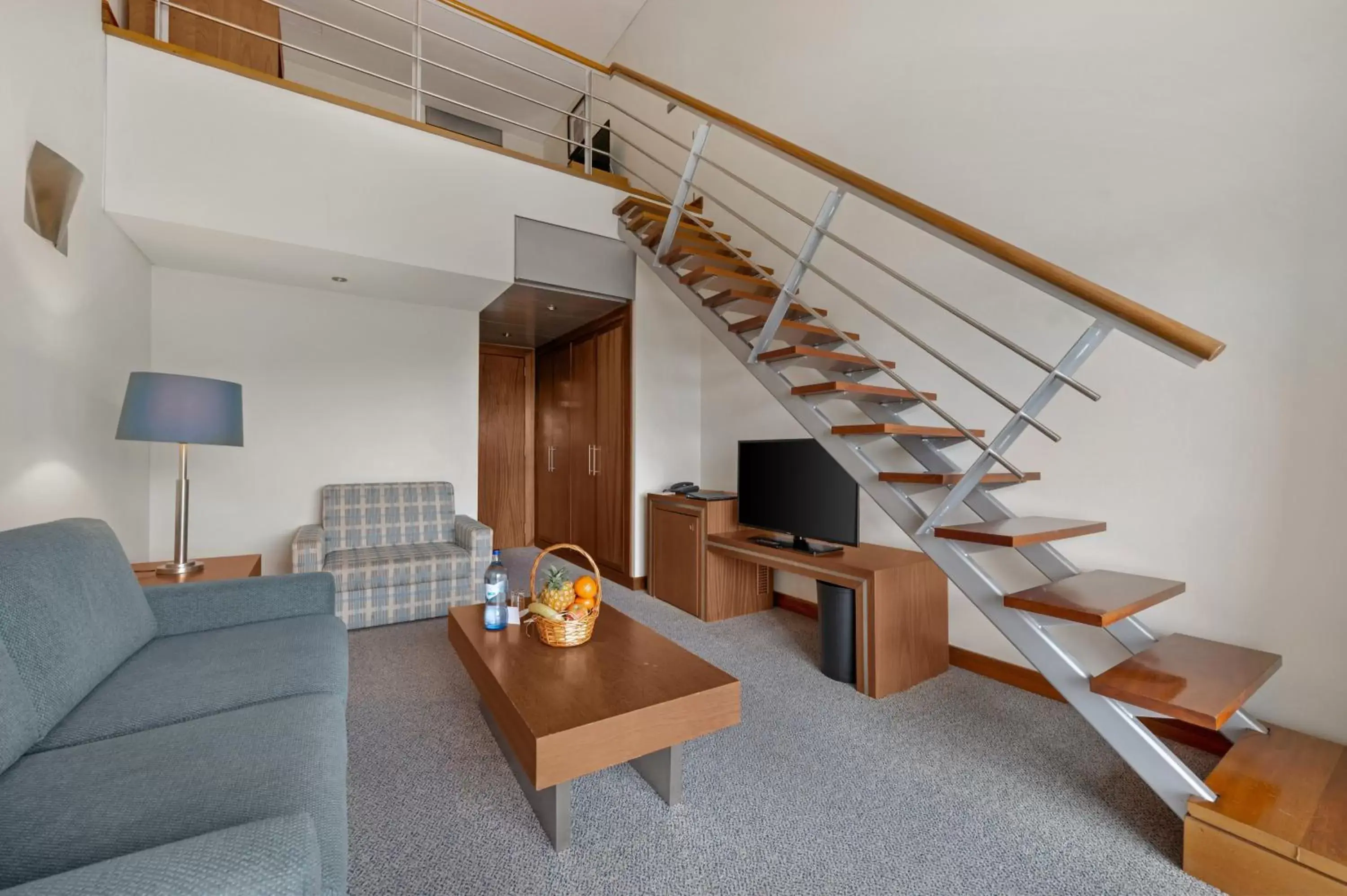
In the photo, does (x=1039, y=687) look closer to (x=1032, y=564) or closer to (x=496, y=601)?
Result: (x=1032, y=564)

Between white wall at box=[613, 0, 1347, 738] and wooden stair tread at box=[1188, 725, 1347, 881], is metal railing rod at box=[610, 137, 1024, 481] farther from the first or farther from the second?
wooden stair tread at box=[1188, 725, 1347, 881]

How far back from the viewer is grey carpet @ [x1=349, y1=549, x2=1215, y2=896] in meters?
1.42

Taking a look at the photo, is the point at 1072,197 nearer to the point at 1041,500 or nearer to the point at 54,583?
the point at 1041,500

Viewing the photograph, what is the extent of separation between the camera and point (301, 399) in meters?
3.84

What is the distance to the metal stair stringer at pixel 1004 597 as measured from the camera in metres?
1.49

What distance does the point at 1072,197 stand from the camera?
238cm

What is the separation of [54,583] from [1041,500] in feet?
10.7

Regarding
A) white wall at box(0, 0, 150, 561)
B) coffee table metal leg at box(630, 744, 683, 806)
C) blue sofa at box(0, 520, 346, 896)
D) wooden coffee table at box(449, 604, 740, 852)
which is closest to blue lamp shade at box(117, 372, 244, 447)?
white wall at box(0, 0, 150, 561)

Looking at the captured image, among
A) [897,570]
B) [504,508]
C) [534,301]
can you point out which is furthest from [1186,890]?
[504,508]

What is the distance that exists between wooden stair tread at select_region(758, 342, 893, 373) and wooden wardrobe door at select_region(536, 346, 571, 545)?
9.64ft

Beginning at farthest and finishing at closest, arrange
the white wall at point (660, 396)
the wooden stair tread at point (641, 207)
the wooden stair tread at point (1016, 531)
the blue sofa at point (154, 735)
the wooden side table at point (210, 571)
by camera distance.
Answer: the white wall at point (660, 396)
the wooden stair tread at point (641, 207)
the wooden side table at point (210, 571)
the wooden stair tread at point (1016, 531)
the blue sofa at point (154, 735)

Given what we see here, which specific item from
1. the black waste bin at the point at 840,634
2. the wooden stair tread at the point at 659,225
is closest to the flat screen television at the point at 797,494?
the black waste bin at the point at 840,634

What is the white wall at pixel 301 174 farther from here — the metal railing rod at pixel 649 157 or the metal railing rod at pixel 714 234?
the metal railing rod at pixel 714 234

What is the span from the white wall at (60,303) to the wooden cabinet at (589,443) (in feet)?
9.06
